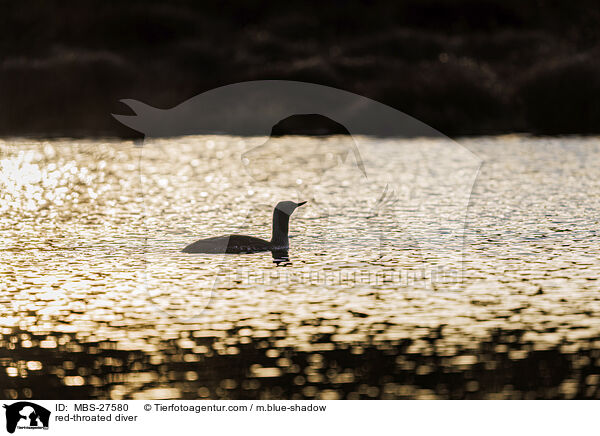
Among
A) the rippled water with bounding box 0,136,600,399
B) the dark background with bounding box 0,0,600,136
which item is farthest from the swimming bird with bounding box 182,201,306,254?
the dark background with bounding box 0,0,600,136

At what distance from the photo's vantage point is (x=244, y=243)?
1432 cm

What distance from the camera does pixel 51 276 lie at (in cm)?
1318

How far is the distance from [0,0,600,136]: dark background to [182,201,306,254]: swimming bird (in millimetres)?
20688

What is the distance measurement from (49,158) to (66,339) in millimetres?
17882

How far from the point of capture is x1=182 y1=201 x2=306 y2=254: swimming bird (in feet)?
46.7

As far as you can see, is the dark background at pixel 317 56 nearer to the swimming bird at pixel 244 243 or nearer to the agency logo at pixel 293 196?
the agency logo at pixel 293 196

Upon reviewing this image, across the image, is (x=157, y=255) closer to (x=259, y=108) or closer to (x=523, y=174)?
(x=523, y=174)

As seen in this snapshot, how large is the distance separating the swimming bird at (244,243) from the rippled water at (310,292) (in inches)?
7.8

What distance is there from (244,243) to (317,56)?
84.8 ft
